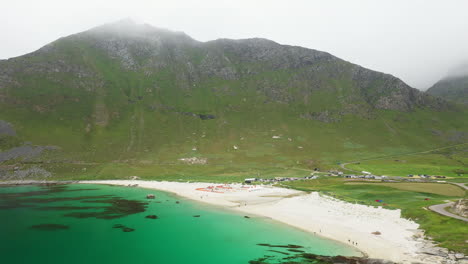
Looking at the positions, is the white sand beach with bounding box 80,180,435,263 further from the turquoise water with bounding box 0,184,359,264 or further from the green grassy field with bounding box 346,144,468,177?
the green grassy field with bounding box 346,144,468,177

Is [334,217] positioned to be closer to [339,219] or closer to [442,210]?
[339,219]

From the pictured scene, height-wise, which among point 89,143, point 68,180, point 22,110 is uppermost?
point 22,110

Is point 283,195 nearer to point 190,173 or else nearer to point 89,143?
point 190,173

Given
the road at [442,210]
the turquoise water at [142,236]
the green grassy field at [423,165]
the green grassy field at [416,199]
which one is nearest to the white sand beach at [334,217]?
the green grassy field at [416,199]

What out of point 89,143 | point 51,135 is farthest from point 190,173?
point 51,135

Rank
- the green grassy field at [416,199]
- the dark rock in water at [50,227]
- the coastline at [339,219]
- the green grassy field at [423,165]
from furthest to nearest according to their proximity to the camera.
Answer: the green grassy field at [423,165]
the dark rock in water at [50,227]
the green grassy field at [416,199]
the coastline at [339,219]

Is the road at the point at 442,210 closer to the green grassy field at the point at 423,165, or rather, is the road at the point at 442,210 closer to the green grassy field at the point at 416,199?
the green grassy field at the point at 416,199
